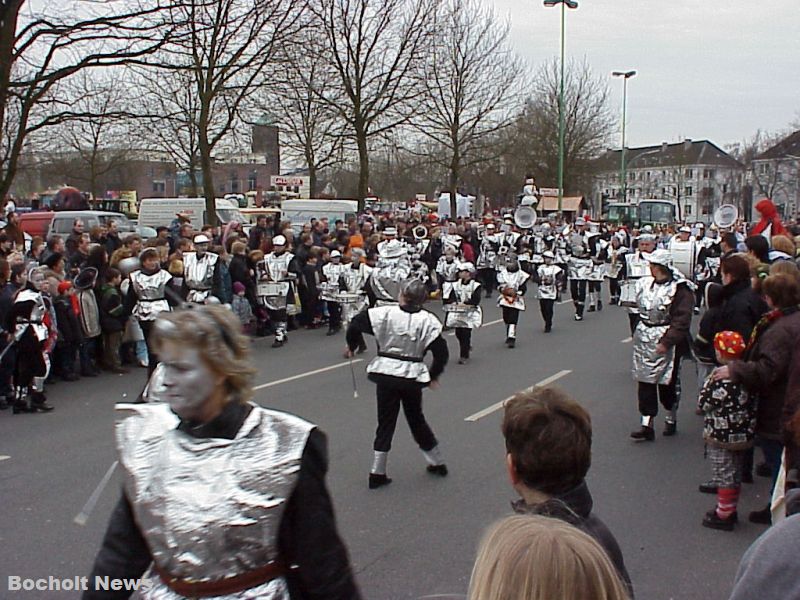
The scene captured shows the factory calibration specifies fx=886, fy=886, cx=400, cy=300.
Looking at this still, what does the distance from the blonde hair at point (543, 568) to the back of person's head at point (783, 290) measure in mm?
4508

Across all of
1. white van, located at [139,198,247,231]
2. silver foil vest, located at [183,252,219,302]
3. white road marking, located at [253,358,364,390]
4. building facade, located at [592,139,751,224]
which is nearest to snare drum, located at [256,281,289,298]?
silver foil vest, located at [183,252,219,302]

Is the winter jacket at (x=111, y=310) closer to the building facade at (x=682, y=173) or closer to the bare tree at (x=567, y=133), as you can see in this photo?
the bare tree at (x=567, y=133)

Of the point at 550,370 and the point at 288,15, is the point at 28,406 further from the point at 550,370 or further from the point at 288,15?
the point at 288,15

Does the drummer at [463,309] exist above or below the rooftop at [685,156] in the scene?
below

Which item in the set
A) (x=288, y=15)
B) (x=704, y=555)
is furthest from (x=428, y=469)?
(x=288, y=15)

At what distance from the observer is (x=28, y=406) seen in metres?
9.75

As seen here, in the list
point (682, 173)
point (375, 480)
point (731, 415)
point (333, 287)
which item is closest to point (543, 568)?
point (731, 415)

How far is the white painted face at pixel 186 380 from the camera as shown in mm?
2665

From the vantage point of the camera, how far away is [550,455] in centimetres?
302

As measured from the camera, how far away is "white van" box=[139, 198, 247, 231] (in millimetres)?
31438

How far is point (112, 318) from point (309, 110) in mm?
21119

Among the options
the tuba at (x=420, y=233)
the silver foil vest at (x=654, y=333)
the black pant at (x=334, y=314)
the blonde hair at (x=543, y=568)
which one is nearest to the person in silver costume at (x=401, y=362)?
the silver foil vest at (x=654, y=333)

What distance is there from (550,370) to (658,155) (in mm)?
99023

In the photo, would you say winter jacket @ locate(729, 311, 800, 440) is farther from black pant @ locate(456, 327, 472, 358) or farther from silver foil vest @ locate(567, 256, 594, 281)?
silver foil vest @ locate(567, 256, 594, 281)
